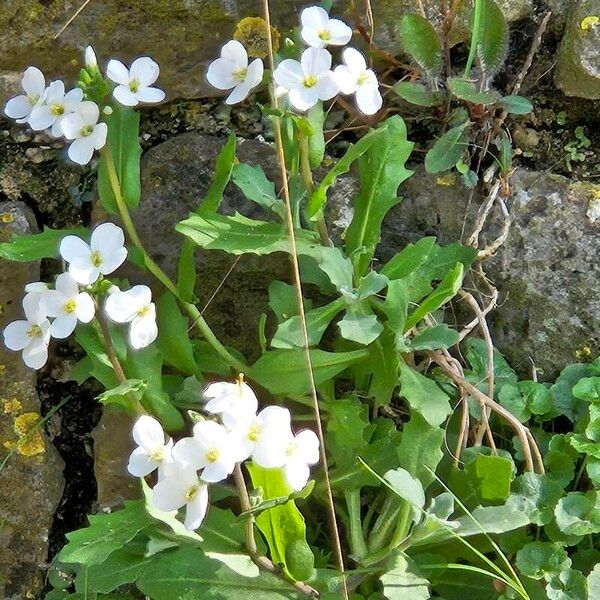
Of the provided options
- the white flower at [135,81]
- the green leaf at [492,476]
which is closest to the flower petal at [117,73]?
the white flower at [135,81]

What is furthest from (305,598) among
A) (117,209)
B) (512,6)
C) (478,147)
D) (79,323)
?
(512,6)

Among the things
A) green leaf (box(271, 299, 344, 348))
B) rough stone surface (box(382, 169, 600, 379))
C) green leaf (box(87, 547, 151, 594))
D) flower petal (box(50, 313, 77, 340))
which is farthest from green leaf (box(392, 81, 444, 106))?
green leaf (box(87, 547, 151, 594))

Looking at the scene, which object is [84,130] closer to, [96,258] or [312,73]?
[96,258]

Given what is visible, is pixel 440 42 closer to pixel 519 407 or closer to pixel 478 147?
pixel 478 147

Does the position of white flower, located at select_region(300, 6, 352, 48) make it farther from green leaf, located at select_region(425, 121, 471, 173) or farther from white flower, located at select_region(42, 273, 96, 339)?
white flower, located at select_region(42, 273, 96, 339)

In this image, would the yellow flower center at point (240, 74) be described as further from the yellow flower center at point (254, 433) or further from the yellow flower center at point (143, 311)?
the yellow flower center at point (254, 433)

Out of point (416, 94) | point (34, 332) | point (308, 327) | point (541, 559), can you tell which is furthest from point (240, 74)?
point (541, 559)
